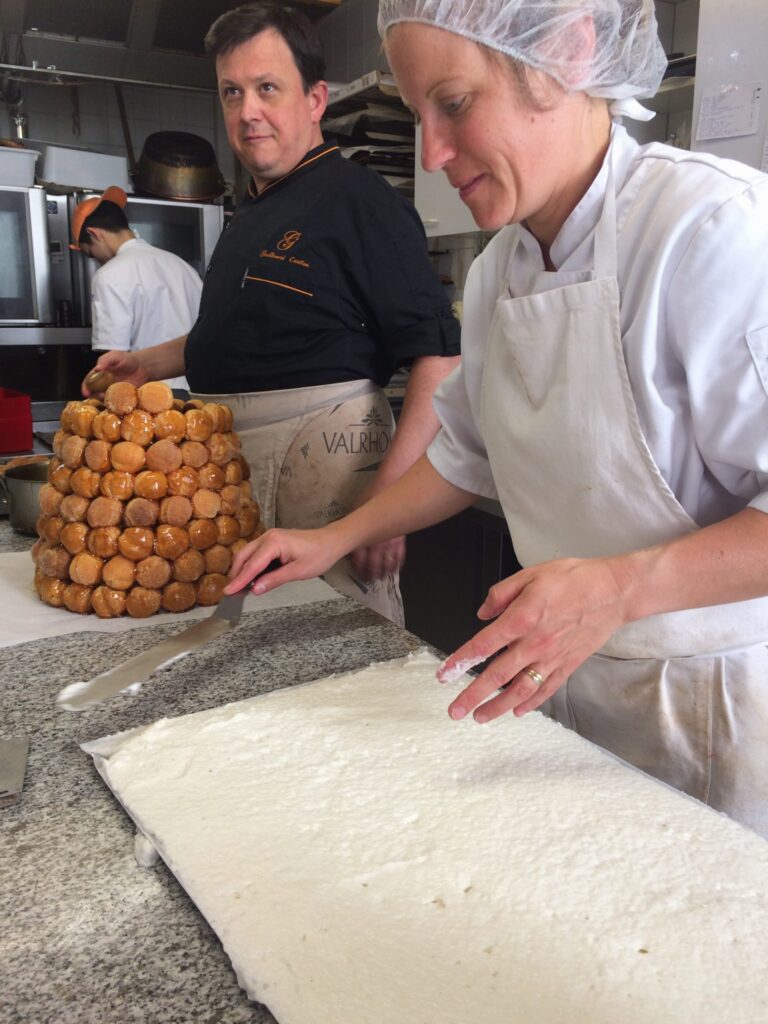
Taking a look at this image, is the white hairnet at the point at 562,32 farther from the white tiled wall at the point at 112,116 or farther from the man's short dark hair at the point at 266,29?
the white tiled wall at the point at 112,116

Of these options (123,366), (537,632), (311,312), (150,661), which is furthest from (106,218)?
(537,632)

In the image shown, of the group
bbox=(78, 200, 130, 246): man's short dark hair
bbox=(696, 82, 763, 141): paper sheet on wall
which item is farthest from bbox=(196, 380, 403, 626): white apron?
bbox=(78, 200, 130, 246): man's short dark hair

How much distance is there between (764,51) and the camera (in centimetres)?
197

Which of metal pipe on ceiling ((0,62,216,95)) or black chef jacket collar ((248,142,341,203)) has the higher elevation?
metal pipe on ceiling ((0,62,216,95))

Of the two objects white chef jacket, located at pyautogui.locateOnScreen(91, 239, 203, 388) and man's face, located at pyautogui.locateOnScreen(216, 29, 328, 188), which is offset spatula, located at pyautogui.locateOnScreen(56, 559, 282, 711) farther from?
white chef jacket, located at pyautogui.locateOnScreen(91, 239, 203, 388)

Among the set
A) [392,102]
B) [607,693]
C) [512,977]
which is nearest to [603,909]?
[512,977]

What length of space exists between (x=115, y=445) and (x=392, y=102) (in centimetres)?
276

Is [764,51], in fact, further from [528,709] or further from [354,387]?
[528,709]

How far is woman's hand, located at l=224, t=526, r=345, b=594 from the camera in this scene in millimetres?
1015

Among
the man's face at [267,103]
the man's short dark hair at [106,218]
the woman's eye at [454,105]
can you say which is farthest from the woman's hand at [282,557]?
the man's short dark hair at [106,218]

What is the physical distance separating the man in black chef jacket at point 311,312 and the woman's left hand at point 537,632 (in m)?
0.75

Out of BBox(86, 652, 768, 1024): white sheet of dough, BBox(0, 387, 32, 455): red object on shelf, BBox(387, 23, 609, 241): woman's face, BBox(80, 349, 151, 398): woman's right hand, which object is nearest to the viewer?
BBox(86, 652, 768, 1024): white sheet of dough

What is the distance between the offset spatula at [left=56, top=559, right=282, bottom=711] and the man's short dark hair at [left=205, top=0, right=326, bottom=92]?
104 centimetres

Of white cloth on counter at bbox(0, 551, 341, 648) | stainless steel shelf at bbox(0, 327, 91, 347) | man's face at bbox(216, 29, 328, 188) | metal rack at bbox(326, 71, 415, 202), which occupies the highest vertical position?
metal rack at bbox(326, 71, 415, 202)
